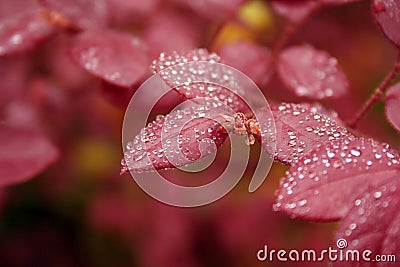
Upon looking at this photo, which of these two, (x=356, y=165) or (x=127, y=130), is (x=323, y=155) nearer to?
(x=356, y=165)

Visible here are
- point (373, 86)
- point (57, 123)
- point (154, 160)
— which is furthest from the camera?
point (373, 86)

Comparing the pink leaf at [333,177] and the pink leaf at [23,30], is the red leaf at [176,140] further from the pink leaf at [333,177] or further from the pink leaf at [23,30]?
the pink leaf at [23,30]

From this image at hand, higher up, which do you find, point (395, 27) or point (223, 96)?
point (395, 27)

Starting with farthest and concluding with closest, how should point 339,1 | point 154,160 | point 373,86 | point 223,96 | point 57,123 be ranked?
1. point 373,86
2. point 57,123
3. point 339,1
4. point 223,96
5. point 154,160

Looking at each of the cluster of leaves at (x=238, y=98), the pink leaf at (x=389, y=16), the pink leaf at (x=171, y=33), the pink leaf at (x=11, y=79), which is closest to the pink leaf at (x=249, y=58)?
the cluster of leaves at (x=238, y=98)

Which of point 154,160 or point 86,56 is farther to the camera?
point 86,56

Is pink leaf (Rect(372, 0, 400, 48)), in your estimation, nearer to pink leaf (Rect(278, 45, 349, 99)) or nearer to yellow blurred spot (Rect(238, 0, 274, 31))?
pink leaf (Rect(278, 45, 349, 99))

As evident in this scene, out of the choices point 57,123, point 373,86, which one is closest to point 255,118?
point 57,123
